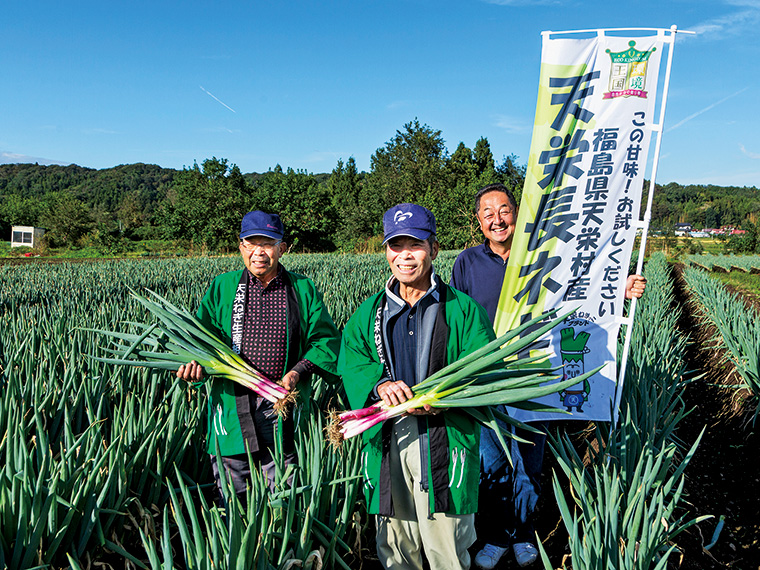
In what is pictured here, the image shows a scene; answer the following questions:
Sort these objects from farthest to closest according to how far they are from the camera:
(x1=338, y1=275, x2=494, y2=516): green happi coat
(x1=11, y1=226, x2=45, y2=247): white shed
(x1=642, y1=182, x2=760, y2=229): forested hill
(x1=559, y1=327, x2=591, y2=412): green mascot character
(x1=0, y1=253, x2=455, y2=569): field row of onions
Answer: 1. (x1=642, y1=182, x2=760, y2=229): forested hill
2. (x1=11, y1=226, x2=45, y2=247): white shed
3. (x1=559, y1=327, x2=591, y2=412): green mascot character
4. (x1=338, y1=275, x2=494, y2=516): green happi coat
5. (x1=0, y1=253, x2=455, y2=569): field row of onions

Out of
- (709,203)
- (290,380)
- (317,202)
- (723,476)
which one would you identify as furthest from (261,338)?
(709,203)

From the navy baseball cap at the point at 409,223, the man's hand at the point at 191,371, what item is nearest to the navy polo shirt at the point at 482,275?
the navy baseball cap at the point at 409,223

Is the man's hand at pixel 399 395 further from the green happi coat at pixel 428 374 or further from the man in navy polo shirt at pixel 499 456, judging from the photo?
the man in navy polo shirt at pixel 499 456

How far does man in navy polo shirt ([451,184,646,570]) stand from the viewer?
1.99 meters

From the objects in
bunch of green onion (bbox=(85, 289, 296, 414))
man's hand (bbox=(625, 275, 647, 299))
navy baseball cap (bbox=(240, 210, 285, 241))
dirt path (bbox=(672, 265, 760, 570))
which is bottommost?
dirt path (bbox=(672, 265, 760, 570))

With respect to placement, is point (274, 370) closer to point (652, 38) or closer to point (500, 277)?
point (500, 277)

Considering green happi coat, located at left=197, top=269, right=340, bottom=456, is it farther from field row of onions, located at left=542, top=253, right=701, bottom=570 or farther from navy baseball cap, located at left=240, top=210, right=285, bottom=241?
field row of onions, located at left=542, top=253, right=701, bottom=570

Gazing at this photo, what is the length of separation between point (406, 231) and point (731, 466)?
2817 millimetres

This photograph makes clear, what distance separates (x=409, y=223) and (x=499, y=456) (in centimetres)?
114

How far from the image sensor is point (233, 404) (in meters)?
1.83

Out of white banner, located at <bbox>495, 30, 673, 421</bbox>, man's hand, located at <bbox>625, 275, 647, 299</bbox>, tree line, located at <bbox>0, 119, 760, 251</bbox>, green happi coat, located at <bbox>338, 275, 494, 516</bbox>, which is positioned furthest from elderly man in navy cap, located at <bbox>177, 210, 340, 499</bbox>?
tree line, located at <bbox>0, 119, 760, 251</bbox>

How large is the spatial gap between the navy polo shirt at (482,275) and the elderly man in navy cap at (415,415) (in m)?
0.64

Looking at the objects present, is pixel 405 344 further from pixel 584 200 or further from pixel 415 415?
pixel 584 200

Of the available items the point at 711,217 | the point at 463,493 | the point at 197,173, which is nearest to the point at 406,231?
the point at 463,493
